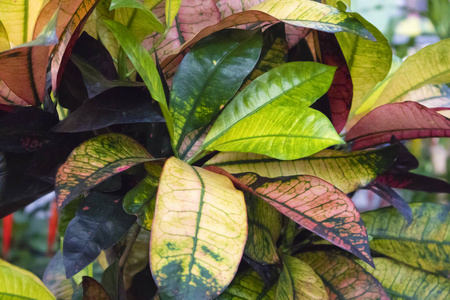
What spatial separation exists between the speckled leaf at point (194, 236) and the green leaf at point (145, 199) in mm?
47

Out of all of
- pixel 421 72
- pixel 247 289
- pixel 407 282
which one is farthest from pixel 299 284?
pixel 421 72

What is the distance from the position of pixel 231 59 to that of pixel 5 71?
0.19 metres

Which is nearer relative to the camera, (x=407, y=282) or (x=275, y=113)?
(x=275, y=113)

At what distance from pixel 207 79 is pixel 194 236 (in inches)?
6.4

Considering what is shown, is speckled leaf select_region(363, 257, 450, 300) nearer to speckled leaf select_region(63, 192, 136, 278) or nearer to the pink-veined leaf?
the pink-veined leaf

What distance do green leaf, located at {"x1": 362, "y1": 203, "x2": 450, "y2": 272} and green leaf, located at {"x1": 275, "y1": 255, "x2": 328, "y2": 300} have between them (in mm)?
112

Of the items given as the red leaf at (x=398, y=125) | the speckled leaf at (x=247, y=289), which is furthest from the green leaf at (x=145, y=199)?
the red leaf at (x=398, y=125)

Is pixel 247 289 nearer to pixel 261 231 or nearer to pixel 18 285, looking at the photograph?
pixel 261 231

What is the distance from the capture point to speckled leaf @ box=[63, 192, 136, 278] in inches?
12.8

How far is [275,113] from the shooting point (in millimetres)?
354

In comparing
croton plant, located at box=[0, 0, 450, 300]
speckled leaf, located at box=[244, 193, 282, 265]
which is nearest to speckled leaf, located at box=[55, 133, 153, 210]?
croton plant, located at box=[0, 0, 450, 300]

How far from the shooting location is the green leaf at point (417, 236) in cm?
47

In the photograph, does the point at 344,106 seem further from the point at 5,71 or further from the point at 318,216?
the point at 5,71

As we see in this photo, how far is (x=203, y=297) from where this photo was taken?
10.1 inches
